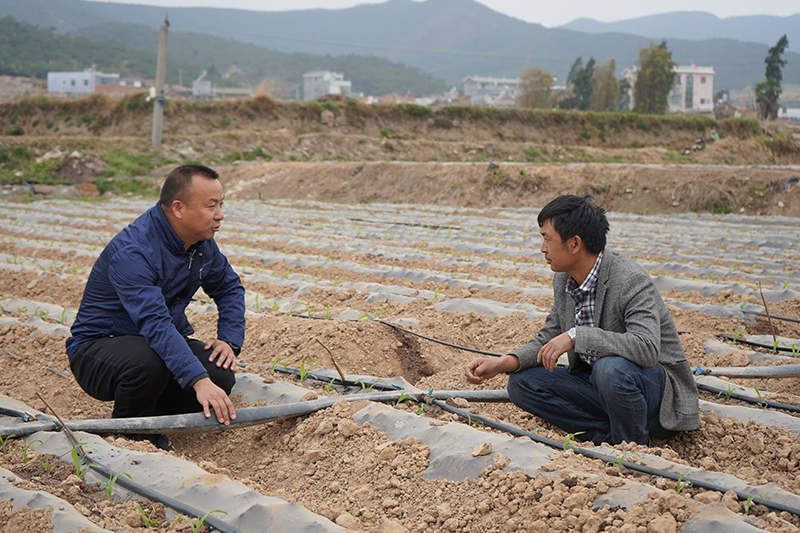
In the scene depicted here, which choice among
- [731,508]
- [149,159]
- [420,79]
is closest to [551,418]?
[731,508]

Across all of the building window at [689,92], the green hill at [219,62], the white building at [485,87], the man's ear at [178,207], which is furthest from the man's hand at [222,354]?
the building window at [689,92]

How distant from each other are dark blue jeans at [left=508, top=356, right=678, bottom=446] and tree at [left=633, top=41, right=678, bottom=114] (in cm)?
4720

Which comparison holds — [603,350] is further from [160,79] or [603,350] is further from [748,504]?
[160,79]

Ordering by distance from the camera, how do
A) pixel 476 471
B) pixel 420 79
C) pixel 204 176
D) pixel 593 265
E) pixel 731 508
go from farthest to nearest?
pixel 420 79
pixel 204 176
pixel 593 265
pixel 476 471
pixel 731 508

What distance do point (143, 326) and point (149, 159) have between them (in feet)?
62.6

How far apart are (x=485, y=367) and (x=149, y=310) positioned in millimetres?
1451

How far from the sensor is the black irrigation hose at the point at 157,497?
1.92 m

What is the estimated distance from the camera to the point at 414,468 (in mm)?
2285

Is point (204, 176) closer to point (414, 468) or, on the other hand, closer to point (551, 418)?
point (414, 468)

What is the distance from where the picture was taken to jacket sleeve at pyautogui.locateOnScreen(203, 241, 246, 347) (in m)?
3.01

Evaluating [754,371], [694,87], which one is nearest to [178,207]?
[754,371]

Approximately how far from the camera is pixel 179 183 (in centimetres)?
268

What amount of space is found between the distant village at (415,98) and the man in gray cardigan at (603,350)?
42.9m

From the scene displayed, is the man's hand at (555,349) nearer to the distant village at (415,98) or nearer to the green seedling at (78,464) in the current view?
the green seedling at (78,464)
